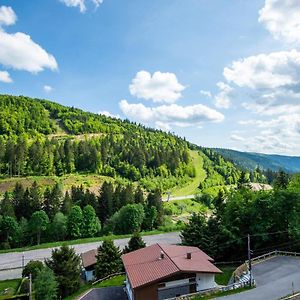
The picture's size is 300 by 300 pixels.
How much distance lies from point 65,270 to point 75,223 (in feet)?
110

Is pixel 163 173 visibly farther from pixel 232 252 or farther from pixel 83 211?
pixel 232 252

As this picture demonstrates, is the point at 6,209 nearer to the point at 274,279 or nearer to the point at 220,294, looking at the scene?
the point at 220,294

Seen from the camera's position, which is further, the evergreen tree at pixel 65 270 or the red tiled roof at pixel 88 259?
the red tiled roof at pixel 88 259

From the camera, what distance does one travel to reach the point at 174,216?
102 meters

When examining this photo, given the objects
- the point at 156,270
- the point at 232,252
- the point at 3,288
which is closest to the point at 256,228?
the point at 232,252

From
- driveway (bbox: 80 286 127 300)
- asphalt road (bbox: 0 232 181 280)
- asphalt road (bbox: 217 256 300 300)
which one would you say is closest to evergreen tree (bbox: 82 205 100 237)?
asphalt road (bbox: 0 232 181 280)

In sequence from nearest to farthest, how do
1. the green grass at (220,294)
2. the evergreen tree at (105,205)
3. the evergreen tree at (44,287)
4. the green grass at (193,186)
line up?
the green grass at (220,294), the evergreen tree at (44,287), the evergreen tree at (105,205), the green grass at (193,186)

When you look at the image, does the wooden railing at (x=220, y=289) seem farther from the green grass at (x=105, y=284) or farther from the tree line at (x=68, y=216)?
the tree line at (x=68, y=216)

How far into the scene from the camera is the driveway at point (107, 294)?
3256 centimetres

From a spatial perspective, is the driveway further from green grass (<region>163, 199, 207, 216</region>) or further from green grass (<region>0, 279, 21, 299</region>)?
green grass (<region>163, 199, 207, 216</region>)

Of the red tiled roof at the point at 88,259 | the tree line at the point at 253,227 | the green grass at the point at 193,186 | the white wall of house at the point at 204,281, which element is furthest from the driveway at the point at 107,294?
the green grass at the point at 193,186

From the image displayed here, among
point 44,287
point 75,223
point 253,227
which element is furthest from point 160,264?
point 75,223

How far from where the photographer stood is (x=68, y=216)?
7281 centimetres

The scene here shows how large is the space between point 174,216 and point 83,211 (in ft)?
118
